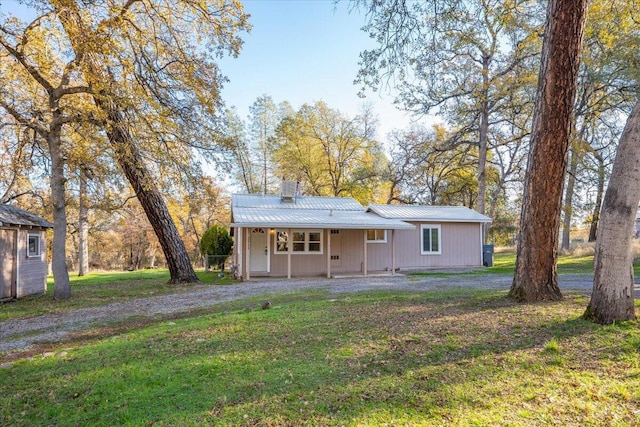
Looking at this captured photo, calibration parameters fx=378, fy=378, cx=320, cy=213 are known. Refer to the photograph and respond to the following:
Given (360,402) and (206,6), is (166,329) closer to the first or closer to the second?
(360,402)

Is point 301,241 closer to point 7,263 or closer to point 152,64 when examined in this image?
point 152,64

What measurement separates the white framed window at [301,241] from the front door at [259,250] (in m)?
0.51

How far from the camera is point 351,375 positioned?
352cm

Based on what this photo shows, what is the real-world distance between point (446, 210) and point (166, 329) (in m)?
15.8

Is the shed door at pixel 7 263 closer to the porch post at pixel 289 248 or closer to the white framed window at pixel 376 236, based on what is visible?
the porch post at pixel 289 248

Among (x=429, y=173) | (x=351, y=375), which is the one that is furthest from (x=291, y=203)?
(x=429, y=173)

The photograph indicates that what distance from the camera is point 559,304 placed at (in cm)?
574

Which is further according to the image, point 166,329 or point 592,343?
point 166,329

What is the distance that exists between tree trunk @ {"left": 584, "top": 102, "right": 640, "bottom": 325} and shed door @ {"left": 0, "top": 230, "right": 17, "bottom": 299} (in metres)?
13.1

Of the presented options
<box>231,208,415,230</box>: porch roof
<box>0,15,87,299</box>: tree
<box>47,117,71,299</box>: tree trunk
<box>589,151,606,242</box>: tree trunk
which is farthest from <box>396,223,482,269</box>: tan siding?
<box>0,15,87,299</box>: tree

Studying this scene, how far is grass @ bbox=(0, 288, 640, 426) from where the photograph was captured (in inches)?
113

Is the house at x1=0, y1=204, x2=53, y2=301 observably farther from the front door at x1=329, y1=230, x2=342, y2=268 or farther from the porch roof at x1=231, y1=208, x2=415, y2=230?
the front door at x1=329, y1=230, x2=342, y2=268

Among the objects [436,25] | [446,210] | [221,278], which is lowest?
[221,278]

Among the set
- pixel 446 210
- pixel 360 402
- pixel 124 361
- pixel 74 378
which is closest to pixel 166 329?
pixel 124 361
